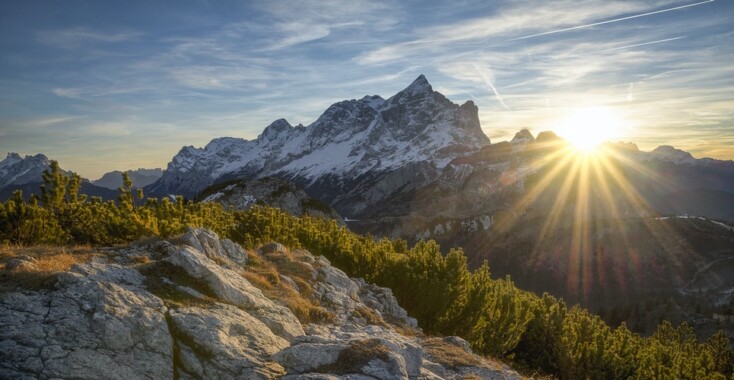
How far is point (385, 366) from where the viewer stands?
1238cm

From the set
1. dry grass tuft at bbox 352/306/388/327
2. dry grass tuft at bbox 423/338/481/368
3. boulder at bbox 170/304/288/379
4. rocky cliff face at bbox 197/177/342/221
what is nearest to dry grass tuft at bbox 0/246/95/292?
boulder at bbox 170/304/288/379

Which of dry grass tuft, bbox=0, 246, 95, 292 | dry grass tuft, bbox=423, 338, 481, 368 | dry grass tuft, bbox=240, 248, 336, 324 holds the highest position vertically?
dry grass tuft, bbox=0, 246, 95, 292

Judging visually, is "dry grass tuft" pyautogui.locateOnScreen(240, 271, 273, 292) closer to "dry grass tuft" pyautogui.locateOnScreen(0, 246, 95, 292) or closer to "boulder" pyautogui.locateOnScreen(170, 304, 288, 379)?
"boulder" pyautogui.locateOnScreen(170, 304, 288, 379)

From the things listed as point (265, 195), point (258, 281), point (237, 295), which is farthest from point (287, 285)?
point (265, 195)

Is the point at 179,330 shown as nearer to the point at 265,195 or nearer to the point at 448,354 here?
the point at 448,354

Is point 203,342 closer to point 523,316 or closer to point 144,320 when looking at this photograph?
point 144,320

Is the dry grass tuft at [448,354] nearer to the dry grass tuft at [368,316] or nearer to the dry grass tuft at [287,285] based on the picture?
the dry grass tuft at [368,316]

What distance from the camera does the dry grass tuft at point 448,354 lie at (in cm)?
1608

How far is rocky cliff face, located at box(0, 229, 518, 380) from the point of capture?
10.1 m

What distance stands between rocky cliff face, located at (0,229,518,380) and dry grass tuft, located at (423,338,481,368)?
48 millimetres

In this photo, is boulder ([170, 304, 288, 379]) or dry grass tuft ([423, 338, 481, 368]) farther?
dry grass tuft ([423, 338, 481, 368])

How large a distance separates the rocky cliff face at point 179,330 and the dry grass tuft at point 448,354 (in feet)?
0.16

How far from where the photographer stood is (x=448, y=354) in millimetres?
16922

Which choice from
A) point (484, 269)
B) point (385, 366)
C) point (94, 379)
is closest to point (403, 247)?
point (484, 269)
